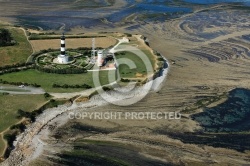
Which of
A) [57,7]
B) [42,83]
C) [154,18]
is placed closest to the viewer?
[42,83]

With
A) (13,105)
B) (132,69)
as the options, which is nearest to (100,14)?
(132,69)

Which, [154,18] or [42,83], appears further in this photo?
[154,18]

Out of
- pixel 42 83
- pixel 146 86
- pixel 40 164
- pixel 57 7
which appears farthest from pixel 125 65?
pixel 57 7

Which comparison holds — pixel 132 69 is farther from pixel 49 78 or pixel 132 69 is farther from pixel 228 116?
pixel 228 116

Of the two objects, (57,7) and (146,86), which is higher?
(57,7)

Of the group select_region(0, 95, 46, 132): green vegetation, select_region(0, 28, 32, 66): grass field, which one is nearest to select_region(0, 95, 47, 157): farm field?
select_region(0, 95, 46, 132): green vegetation

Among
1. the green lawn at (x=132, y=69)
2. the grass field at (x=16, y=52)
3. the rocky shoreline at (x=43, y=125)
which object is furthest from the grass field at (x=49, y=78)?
the rocky shoreline at (x=43, y=125)

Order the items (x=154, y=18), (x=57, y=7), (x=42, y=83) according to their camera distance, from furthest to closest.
A: (x=57, y=7)
(x=154, y=18)
(x=42, y=83)

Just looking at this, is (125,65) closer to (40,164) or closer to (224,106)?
(224,106)
